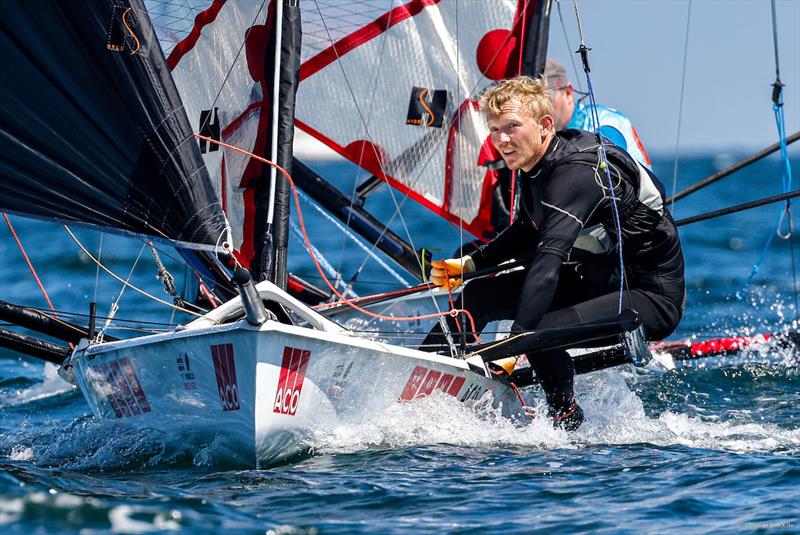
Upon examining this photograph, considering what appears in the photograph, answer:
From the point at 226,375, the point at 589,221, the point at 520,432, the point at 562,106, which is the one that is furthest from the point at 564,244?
the point at 562,106

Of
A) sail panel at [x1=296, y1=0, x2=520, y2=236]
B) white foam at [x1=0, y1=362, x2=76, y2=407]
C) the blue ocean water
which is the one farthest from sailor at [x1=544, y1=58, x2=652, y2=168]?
white foam at [x1=0, y1=362, x2=76, y2=407]

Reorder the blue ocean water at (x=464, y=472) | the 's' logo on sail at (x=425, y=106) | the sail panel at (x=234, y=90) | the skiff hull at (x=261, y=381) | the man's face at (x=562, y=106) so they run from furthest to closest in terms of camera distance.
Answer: the 's' logo on sail at (x=425, y=106), the man's face at (x=562, y=106), the sail panel at (x=234, y=90), the skiff hull at (x=261, y=381), the blue ocean water at (x=464, y=472)

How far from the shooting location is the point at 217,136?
4801 millimetres

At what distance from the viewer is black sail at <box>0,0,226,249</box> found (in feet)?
12.8

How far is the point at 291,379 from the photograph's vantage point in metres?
3.72

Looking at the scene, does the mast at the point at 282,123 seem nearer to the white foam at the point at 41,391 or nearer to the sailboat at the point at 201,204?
the sailboat at the point at 201,204

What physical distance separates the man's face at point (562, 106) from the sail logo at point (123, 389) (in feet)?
9.24

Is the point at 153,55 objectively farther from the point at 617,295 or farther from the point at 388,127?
the point at 388,127

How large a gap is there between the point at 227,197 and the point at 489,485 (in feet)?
5.92

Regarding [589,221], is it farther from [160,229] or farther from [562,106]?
[562,106]

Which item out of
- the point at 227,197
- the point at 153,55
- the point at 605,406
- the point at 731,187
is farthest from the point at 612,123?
the point at 731,187

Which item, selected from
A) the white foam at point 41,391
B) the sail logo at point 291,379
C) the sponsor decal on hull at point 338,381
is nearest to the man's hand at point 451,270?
the sponsor decal on hull at point 338,381

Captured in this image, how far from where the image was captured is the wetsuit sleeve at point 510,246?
15.1 ft

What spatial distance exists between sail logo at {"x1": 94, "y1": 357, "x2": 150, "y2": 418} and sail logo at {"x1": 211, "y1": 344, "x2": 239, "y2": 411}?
1.41 feet
